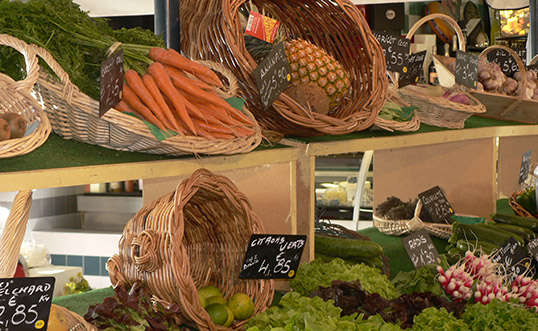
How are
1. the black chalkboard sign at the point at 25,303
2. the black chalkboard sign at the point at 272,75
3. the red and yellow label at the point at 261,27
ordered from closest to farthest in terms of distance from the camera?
the black chalkboard sign at the point at 25,303 < the black chalkboard sign at the point at 272,75 < the red and yellow label at the point at 261,27

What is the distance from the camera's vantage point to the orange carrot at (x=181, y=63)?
1567mm

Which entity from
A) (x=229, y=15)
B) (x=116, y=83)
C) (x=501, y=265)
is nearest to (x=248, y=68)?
(x=229, y=15)

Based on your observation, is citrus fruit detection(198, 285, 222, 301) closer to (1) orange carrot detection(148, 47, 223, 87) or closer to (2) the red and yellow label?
(1) orange carrot detection(148, 47, 223, 87)

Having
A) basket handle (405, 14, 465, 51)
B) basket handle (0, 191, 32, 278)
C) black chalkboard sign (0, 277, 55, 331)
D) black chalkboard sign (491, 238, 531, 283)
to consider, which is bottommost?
black chalkboard sign (491, 238, 531, 283)

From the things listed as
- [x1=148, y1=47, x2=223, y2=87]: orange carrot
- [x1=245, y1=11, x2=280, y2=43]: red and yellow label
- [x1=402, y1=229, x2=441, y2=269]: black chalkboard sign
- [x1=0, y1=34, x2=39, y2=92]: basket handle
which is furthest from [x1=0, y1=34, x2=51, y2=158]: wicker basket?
[x1=402, y1=229, x2=441, y2=269]: black chalkboard sign

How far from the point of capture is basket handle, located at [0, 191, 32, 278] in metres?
1.28

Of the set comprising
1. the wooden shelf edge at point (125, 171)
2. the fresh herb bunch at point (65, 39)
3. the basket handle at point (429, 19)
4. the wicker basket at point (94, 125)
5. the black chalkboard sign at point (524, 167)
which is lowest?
the black chalkboard sign at point (524, 167)

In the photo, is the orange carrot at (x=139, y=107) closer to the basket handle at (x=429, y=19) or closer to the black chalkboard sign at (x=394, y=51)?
the black chalkboard sign at (x=394, y=51)

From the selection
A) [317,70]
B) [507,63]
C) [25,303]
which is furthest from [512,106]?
[25,303]

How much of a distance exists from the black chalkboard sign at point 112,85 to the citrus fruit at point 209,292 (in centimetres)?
65

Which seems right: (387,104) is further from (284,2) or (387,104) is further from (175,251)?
(175,251)

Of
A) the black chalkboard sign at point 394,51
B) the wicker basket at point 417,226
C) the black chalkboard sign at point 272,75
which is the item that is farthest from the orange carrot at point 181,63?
the wicker basket at point 417,226

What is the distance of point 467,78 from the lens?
2.90 metres

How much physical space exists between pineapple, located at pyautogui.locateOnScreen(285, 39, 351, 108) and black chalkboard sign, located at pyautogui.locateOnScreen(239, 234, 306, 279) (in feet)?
2.03
